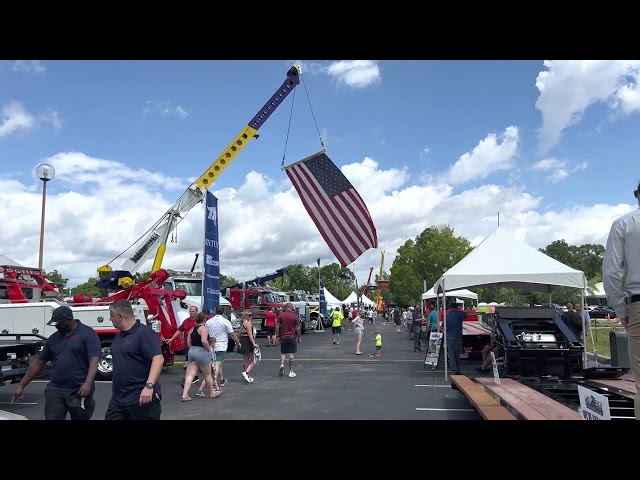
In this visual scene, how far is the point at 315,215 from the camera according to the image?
9.56m

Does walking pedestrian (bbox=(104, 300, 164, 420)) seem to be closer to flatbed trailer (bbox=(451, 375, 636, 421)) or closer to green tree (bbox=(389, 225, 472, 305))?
flatbed trailer (bbox=(451, 375, 636, 421))

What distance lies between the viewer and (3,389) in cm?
1016

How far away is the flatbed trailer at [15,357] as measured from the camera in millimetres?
8047

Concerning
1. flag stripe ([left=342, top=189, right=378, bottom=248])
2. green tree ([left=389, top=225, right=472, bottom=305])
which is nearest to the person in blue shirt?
flag stripe ([left=342, top=189, right=378, bottom=248])

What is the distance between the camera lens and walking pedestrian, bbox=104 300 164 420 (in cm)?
426

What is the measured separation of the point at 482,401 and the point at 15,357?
7.27 m

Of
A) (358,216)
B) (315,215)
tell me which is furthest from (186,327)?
(358,216)

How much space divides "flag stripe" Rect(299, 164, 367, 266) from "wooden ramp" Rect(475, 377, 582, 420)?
3.57 metres

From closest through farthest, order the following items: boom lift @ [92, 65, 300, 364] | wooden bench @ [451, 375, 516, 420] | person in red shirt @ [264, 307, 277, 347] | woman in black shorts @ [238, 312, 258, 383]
Result: wooden bench @ [451, 375, 516, 420]
woman in black shorts @ [238, 312, 258, 383]
boom lift @ [92, 65, 300, 364]
person in red shirt @ [264, 307, 277, 347]
